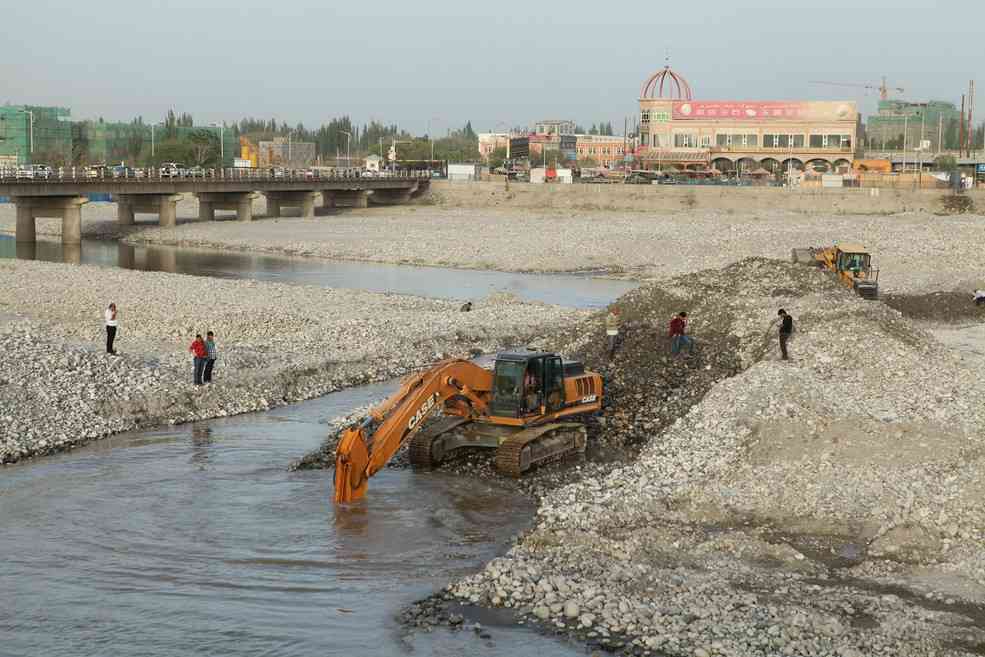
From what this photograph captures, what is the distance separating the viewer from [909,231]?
2749 inches

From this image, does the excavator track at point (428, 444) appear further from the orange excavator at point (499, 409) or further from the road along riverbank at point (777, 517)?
the road along riverbank at point (777, 517)

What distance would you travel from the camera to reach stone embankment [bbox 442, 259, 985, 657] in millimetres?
14273

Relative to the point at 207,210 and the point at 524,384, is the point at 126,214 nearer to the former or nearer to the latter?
the point at 207,210

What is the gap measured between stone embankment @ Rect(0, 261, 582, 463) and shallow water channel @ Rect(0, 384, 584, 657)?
1863 mm

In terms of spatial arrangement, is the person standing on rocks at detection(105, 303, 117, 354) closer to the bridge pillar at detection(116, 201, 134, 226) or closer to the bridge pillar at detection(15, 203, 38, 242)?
the bridge pillar at detection(15, 203, 38, 242)

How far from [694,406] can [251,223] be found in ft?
221

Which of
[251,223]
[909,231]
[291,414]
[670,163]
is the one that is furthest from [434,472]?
[670,163]

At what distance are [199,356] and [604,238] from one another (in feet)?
154

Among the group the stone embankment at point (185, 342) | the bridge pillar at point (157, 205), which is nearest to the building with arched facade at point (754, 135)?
the bridge pillar at point (157, 205)

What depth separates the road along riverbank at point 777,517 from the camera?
14.3m

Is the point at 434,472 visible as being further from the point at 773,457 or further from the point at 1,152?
the point at 1,152

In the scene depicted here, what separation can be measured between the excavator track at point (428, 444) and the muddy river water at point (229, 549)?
30 cm

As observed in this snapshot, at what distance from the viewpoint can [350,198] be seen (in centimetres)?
10481

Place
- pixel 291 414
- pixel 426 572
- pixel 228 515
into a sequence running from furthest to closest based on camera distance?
pixel 291 414 < pixel 228 515 < pixel 426 572
